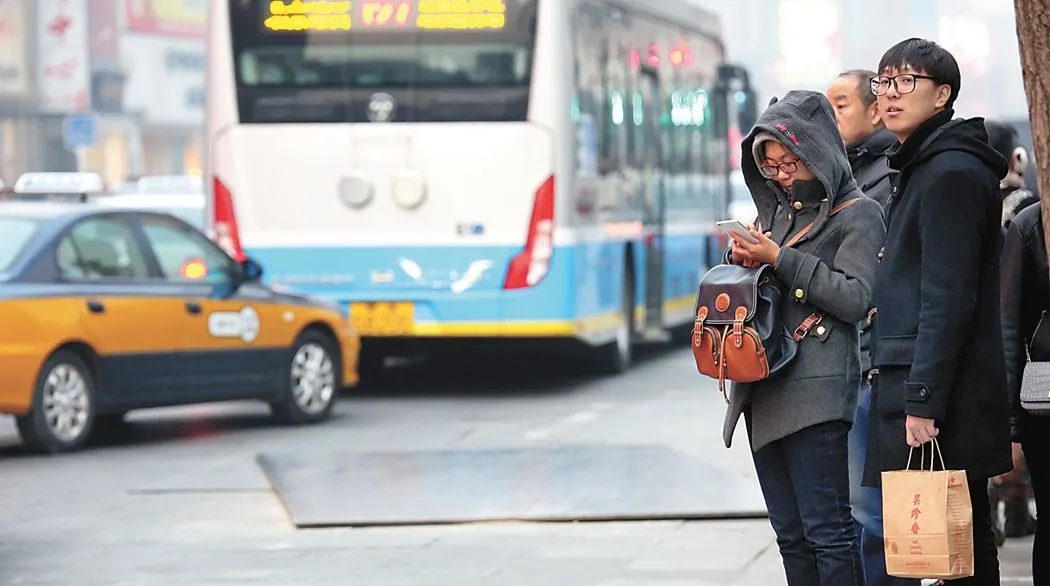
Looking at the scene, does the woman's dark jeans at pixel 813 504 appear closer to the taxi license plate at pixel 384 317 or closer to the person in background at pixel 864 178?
the person in background at pixel 864 178

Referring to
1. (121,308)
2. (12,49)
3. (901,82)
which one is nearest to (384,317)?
(121,308)

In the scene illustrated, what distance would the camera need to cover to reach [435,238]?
15.7 metres

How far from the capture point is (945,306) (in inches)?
210

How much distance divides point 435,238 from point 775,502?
1009cm

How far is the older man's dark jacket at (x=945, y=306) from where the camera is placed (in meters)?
5.34

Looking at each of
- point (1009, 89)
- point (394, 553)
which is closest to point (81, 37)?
point (394, 553)

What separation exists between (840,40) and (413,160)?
12924 cm

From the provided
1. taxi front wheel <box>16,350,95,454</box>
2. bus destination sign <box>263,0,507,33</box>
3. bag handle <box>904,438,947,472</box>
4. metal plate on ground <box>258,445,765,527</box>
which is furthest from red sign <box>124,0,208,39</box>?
bag handle <box>904,438,947,472</box>

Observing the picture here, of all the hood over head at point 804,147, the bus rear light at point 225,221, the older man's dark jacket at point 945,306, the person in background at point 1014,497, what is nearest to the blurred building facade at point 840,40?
the bus rear light at point 225,221

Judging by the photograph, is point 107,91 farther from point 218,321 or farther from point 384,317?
point 218,321

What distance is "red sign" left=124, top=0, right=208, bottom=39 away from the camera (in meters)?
67.0

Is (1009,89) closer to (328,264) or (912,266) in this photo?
(328,264)

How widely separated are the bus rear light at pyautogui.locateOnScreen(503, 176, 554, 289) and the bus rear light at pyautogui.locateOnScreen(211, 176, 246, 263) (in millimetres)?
1988

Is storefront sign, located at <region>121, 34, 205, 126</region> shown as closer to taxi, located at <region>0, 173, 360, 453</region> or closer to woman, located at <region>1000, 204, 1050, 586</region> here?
taxi, located at <region>0, 173, 360, 453</region>
